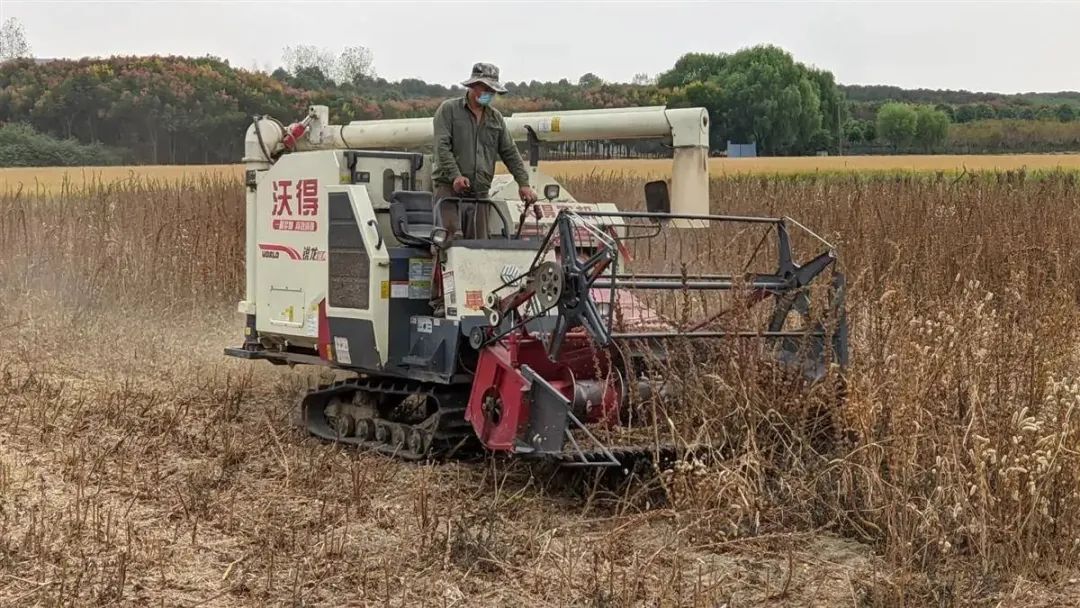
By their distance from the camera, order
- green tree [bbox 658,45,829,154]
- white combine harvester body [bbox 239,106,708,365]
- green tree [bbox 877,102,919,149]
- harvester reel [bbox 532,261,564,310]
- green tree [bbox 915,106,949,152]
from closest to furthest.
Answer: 1. harvester reel [bbox 532,261,564,310]
2. white combine harvester body [bbox 239,106,708,365]
3. green tree [bbox 658,45,829,154]
4. green tree [bbox 915,106,949,152]
5. green tree [bbox 877,102,919,149]

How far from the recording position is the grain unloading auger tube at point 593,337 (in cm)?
606

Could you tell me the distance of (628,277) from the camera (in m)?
6.66

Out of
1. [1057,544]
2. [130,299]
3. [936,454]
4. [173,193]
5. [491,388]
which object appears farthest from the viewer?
[173,193]

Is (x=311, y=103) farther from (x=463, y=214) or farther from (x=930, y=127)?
(x=930, y=127)

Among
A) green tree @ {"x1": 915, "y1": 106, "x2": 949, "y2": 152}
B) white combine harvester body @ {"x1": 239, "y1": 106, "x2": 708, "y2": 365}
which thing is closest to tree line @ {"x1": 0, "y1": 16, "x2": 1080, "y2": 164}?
green tree @ {"x1": 915, "y1": 106, "x2": 949, "y2": 152}

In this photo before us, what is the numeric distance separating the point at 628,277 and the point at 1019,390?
2.00 meters

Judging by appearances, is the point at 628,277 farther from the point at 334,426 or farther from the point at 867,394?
the point at 334,426

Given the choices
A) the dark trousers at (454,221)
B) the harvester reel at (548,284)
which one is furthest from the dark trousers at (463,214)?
the harvester reel at (548,284)

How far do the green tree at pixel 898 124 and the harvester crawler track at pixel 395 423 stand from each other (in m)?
43.0

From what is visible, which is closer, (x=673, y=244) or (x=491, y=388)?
(x=491, y=388)

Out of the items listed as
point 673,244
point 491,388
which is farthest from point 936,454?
point 673,244

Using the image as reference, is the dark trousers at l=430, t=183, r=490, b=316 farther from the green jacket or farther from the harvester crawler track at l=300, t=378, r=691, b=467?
the harvester crawler track at l=300, t=378, r=691, b=467

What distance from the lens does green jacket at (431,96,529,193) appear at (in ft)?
26.2

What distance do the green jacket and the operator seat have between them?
0.19m
